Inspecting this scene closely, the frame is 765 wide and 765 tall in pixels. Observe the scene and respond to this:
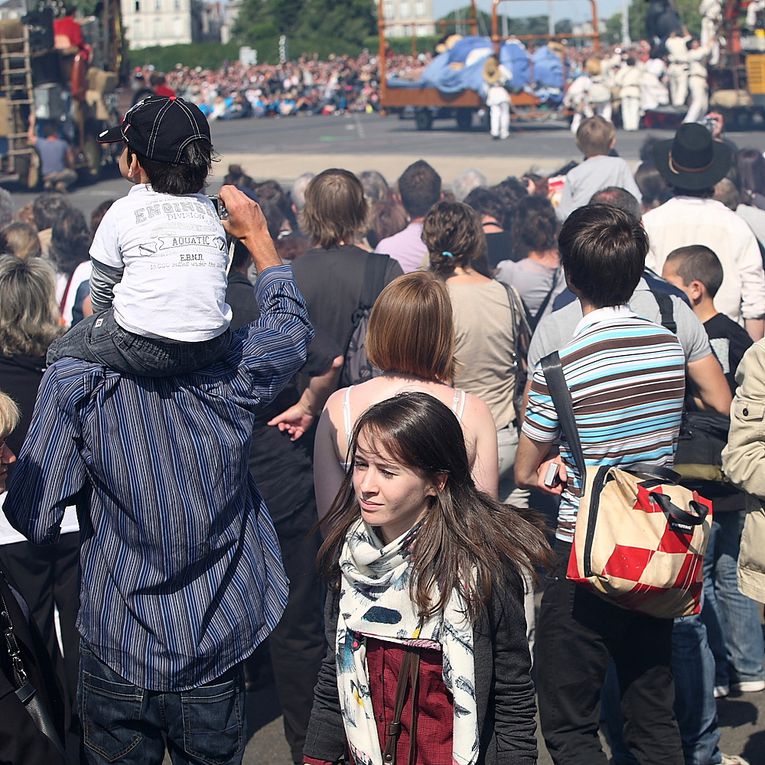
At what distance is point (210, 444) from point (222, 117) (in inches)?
1731

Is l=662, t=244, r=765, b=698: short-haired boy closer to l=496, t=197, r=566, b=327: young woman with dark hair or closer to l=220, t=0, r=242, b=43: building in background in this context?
l=496, t=197, r=566, b=327: young woman with dark hair

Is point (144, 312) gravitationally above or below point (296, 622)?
above

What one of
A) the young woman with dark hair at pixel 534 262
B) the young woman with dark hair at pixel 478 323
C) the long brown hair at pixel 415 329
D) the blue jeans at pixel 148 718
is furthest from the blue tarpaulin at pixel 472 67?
the blue jeans at pixel 148 718

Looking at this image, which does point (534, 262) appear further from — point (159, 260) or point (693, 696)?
point (159, 260)

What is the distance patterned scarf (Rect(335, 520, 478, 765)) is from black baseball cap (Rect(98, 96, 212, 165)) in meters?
0.96

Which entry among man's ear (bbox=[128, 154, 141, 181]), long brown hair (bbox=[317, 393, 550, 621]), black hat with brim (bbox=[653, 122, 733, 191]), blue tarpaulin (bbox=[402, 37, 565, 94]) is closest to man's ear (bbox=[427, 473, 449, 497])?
long brown hair (bbox=[317, 393, 550, 621])

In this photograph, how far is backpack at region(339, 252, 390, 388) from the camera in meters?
4.70

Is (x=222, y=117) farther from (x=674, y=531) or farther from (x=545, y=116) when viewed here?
(x=674, y=531)

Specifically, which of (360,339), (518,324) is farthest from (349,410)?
(518,324)

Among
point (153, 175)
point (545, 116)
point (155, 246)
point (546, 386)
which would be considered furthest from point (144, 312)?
point (545, 116)

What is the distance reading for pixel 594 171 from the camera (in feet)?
26.1

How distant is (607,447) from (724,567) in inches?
55.7

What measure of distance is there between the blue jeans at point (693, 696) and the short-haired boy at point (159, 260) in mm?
1961

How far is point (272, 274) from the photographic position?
2947 millimetres
